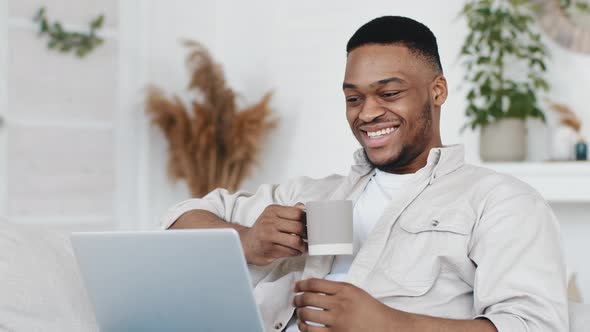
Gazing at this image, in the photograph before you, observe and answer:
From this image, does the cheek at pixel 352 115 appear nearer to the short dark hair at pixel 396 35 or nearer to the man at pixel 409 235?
the man at pixel 409 235

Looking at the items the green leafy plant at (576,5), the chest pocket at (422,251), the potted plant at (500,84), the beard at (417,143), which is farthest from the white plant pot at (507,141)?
the chest pocket at (422,251)

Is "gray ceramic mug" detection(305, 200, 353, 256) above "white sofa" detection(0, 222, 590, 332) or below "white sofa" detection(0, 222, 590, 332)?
above

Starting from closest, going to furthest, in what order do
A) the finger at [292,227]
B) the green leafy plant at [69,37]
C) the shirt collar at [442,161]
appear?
the finger at [292,227], the shirt collar at [442,161], the green leafy plant at [69,37]

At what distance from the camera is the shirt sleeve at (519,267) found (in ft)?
4.15

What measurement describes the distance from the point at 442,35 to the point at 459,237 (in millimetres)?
2219

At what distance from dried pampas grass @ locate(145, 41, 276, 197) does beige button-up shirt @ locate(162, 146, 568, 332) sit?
7.24ft

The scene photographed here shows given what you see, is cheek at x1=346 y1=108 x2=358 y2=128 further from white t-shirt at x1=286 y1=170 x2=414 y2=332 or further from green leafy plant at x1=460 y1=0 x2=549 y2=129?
green leafy plant at x1=460 y1=0 x2=549 y2=129

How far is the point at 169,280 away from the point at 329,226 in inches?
10.5

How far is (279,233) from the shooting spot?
1416 millimetres

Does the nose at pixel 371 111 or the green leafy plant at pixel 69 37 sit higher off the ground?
the nose at pixel 371 111

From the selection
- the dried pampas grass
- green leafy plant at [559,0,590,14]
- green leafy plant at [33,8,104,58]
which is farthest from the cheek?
green leafy plant at [33,8,104,58]

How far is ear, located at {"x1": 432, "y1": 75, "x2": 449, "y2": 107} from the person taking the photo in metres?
1.63

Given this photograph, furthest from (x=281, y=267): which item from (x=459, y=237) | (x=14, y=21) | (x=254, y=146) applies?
Answer: (x=14, y=21)

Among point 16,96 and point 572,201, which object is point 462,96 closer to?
point 572,201
